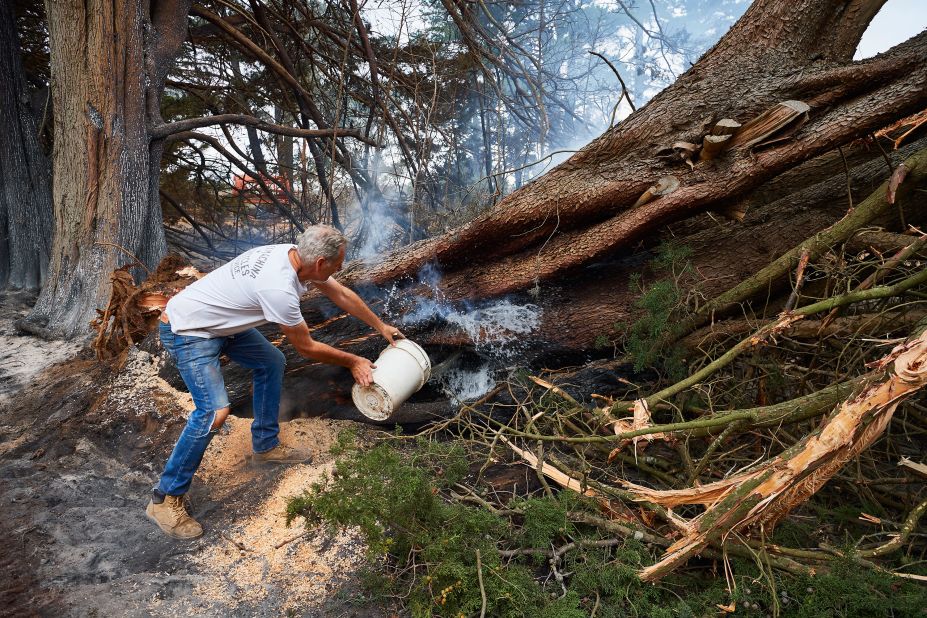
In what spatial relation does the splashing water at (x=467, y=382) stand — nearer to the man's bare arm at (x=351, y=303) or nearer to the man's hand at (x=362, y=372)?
the man's bare arm at (x=351, y=303)

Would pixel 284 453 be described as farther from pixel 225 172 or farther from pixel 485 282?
pixel 225 172

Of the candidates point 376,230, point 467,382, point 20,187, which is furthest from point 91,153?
point 376,230

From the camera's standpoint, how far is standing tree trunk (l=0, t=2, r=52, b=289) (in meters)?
5.50

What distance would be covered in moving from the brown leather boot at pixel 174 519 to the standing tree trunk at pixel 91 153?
261cm

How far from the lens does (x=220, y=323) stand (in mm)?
2625

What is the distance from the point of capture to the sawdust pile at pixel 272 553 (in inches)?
85.6

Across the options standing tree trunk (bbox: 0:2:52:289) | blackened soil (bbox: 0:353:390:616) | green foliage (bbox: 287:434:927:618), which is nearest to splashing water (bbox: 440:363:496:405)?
blackened soil (bbox: 0:353:390:616)

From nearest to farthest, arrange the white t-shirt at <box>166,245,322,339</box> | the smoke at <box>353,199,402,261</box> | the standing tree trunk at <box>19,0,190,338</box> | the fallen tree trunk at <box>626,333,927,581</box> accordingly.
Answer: the fallen tree trunk at <box>626,333,927,581</box> → the white t-shirt at <box>166,245,322,339</box> → the standing tree trunk at <box>19,0,190,338</box> → the smoke at <box>353,199,402,261</box>

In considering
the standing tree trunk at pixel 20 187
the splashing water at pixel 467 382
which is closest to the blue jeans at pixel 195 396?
the splashing water at pixel 467 382

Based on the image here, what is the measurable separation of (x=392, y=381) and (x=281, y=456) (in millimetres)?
945

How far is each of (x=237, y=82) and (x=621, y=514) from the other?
762 cm

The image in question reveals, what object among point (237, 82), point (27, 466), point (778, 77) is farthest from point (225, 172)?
point (778, 77)

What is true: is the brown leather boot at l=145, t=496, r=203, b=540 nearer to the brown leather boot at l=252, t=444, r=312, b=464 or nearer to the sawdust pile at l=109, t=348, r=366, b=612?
the sawdust pile at l=109, t=348, r=366, b=612

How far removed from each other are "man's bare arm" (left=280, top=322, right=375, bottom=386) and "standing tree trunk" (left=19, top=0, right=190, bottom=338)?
280 cm
